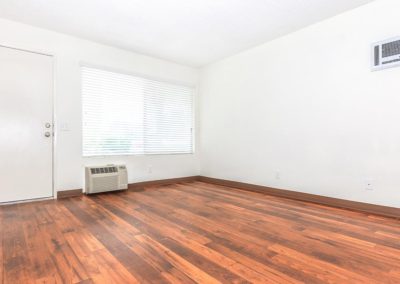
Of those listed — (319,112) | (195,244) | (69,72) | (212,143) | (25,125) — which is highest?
(69,72)

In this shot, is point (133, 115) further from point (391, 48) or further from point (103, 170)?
point (391, 48)

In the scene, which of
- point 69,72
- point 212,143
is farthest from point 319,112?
point 69,72

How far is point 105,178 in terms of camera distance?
388 cm

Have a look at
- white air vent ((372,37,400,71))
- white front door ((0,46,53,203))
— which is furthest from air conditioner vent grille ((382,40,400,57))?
white front door ((0,46,53,203))

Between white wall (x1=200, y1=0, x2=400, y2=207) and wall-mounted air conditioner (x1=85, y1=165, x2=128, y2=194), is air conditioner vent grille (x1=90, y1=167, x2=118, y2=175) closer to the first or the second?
wall-mounted air conditioner (x1=85, y1=165, x2=128, y2=194)

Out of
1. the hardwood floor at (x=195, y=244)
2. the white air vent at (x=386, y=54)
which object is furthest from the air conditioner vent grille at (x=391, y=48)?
the hardwood floor at (x=195, y=244)

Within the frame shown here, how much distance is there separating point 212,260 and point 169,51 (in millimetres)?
3782

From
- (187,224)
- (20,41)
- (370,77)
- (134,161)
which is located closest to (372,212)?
(370,77)

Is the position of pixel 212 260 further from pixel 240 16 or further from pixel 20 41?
pixel 20 41

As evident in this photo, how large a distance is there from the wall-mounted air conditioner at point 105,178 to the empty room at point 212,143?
23mm

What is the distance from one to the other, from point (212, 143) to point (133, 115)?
5.72ft

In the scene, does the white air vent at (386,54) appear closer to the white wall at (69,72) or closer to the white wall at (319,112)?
Result: the white wall at (319,112)

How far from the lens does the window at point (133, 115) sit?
404 centimetres

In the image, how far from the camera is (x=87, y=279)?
4.80 feet
